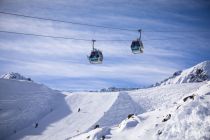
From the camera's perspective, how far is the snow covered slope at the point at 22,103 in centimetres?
7125

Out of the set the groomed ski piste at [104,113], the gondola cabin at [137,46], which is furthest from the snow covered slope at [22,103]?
the gondola cabin at [137,46]

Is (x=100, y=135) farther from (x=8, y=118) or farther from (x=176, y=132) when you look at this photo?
(x=8, y=118)

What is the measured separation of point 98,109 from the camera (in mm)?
72938

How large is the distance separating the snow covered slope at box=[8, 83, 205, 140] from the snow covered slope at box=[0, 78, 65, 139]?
2754 millimetres

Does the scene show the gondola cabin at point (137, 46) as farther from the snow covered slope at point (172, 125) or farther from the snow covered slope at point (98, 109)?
the snow covered slope at point (98, 109)

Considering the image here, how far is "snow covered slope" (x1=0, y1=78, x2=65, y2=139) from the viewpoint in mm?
71250

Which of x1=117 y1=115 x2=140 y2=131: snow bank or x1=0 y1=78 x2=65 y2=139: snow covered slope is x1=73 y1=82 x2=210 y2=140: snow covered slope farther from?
x1=0 y1=78 x2=65 y2=139: snow covered slope

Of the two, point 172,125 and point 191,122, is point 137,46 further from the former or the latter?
point 191,122

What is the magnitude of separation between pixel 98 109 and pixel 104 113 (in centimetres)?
489

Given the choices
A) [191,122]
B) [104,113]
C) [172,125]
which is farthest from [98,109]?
[191,122]

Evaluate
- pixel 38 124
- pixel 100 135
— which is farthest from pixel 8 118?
pixel 100 135

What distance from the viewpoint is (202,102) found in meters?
32.0

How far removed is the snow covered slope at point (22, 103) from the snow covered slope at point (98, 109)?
2.75m

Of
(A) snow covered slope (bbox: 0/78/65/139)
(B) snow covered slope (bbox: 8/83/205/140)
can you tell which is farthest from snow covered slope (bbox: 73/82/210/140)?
(A) snow covered slope (bbox: 0/78/65/139)
